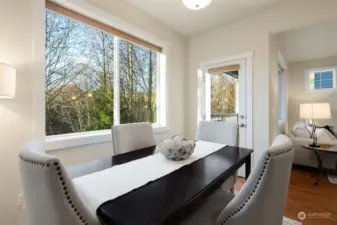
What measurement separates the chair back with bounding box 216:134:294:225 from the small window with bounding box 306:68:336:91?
5742 millimetres

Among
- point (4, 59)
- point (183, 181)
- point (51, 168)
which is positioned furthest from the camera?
point (4, 59)

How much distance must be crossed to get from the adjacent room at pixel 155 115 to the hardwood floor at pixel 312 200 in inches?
0.7

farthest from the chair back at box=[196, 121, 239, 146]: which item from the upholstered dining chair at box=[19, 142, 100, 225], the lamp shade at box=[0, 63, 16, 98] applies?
the lamp shade at box=[0, 63, 16, 98]

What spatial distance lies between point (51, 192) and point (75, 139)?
1.45m

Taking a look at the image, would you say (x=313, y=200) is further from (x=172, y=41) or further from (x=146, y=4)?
(x=146, y=4)

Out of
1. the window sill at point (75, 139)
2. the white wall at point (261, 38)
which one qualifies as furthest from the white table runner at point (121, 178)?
the white wall at point (261, 38)

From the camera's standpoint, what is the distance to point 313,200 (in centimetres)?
227

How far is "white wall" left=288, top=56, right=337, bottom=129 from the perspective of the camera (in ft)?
16.2

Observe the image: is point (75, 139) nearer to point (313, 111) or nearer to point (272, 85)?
point (272, 85)

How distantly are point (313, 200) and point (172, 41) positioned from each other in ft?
10.3

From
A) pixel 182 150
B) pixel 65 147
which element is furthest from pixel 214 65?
pixel 65 147

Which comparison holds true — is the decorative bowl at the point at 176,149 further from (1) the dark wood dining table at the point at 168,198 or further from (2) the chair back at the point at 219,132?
(2) the chair back at the point at 219,132

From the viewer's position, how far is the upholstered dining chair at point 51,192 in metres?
0.61

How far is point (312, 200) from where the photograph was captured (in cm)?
227
